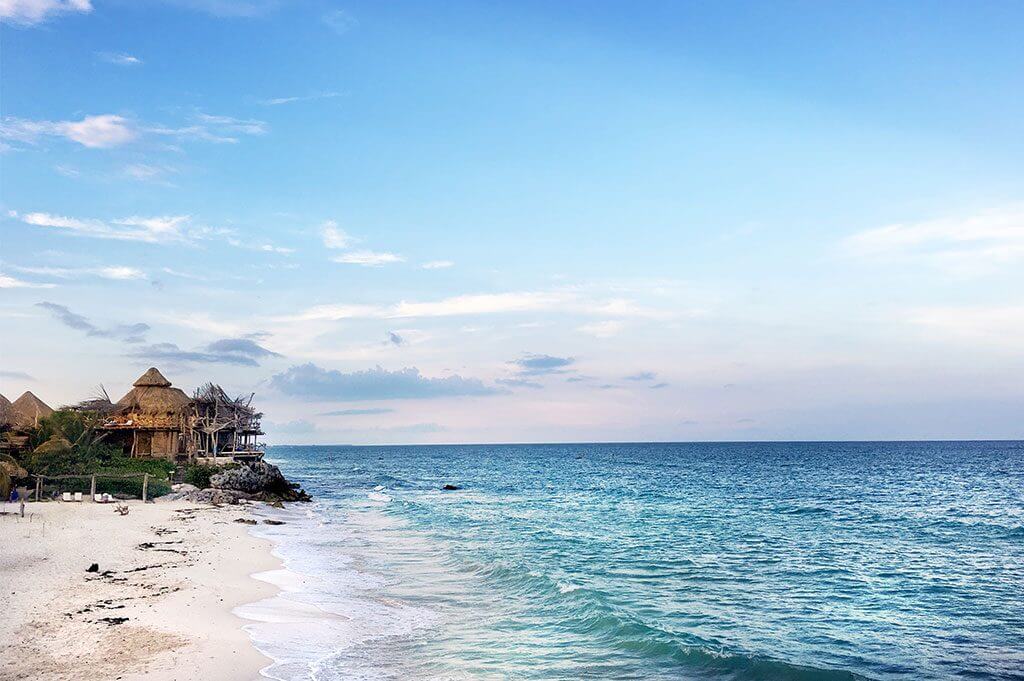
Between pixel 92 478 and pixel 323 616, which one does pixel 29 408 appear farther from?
pixel 323 616

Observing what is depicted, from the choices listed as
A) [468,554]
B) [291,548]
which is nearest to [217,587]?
[291,548]

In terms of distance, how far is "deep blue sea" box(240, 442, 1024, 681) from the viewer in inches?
658

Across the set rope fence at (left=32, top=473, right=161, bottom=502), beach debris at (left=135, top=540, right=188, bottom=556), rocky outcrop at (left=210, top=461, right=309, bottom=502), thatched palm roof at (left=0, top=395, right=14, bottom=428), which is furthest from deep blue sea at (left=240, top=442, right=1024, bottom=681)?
thatched palm roof at (left=0, top=395, right=14, bottom=428)

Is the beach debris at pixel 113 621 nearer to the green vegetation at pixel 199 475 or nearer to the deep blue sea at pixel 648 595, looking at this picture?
the deep blue sea at pixel 648 595

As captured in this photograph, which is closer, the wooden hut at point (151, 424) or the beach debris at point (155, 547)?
the beach debris at point (155, 547)

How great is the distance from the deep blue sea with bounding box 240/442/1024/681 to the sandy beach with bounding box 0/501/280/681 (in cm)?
125

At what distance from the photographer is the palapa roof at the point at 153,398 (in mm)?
57688

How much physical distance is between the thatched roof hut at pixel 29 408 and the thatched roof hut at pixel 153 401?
503 centimetres

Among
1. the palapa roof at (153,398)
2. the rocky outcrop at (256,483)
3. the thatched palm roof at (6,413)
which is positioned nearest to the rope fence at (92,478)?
the rocky outcrop at (256,483)

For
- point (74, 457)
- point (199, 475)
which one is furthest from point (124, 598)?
point (199, 475)

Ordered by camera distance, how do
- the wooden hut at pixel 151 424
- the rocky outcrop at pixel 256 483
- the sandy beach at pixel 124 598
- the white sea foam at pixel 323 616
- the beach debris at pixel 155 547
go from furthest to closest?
the wooden hut at pixel 151 424, the rocky outcrop at pixel 256 483, the beach debris at pixel 155 547, the white sea foam at pixel 323 616, the sandy beach at pixel 124 598

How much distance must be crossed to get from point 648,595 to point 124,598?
606 inches

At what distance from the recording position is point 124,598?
1925 cm

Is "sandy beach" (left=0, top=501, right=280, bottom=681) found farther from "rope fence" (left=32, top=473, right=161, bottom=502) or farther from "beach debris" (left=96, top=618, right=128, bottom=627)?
"rope fence" (left=32, top=473, right=161, bottom=502)
